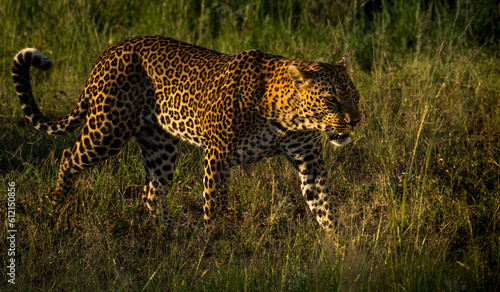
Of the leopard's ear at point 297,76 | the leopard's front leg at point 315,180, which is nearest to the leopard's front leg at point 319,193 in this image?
the leopard's front leg at point 315,180

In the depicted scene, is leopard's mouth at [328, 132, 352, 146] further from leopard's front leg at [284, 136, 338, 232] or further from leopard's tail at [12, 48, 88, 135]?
leopard's tail at [12, 48, 88, 135]

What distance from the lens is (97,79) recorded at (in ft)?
17.3

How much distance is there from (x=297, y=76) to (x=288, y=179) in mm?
1677

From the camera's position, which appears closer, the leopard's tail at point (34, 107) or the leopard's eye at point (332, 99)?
the leopard's eye at point (332, 99)

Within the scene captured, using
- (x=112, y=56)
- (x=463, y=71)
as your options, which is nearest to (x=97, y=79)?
(x=112, y=56)

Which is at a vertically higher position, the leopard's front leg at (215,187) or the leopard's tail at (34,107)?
the leopard's tail at (34,107)

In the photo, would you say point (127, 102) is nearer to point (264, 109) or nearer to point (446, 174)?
point (264, 109)

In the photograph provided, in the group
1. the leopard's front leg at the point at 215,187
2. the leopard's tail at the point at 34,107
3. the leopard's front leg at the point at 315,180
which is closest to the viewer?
the leopard's front leg at the point at 215,187

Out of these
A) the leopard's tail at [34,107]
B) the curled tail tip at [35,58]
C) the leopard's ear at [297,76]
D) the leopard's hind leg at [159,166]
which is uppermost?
the leopard's ear at [297,76]

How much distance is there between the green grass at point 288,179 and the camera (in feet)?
13.9

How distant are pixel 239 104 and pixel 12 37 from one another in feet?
16.1

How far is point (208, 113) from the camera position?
492 cm

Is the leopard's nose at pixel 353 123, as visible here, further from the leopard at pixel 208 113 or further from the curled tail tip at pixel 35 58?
the curled tail tip at pixel 35 58

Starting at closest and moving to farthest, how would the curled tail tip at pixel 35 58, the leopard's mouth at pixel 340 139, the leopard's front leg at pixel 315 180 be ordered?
the leopard's mouth at pixel 340 139 → the leopard's front leg at pixel 315 180 → the curled tail tip at pixel 35 58
